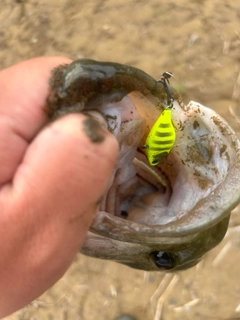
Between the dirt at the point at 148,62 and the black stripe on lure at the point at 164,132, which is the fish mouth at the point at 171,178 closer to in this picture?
the black stripe on lure at the point at 164,132

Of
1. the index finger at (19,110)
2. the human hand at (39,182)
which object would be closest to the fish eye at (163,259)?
the human hand at (39,182)

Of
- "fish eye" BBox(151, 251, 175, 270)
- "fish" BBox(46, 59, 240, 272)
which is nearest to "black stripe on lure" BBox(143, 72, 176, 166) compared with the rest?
"fish" BBox(46, 59, 240, 272)

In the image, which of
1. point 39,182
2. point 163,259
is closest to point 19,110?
point 39,182

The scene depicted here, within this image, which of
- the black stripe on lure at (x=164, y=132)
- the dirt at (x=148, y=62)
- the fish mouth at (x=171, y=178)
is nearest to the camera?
the fish mouth at (x=171, y=178)

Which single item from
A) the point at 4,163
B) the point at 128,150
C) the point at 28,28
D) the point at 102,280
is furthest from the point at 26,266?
the point at 28,28

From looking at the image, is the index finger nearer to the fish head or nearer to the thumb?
the thumb

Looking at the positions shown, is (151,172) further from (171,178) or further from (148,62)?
(148,62)
